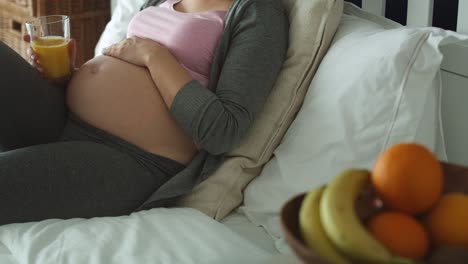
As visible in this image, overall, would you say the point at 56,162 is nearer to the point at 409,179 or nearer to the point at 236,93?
the point at 236,93

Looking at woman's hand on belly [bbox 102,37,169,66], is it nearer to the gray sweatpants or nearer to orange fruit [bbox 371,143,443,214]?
the gray sweatpants

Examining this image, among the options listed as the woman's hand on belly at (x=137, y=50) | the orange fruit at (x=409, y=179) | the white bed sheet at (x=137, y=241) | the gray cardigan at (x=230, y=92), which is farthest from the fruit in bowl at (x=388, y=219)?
the woman's hand on belly at (x=137, y=50)

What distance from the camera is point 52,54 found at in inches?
57.4

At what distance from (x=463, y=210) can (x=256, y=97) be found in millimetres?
740

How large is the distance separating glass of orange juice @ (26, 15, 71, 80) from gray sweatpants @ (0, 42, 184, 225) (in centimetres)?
4

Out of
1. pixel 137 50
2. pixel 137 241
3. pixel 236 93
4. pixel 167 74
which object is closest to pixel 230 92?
pixel 236 93

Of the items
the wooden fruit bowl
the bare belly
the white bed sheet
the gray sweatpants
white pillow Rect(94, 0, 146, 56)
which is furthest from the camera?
white pillow Rect(94, 0, 146, 56)

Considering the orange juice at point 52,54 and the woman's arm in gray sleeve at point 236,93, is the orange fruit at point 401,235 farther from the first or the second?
the orange juice at point 52,54

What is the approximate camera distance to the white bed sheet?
1.11 meters

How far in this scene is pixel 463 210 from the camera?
25.4 inches

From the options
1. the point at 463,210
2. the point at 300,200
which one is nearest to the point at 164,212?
the point at 300,200

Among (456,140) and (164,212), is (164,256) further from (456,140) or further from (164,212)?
(456,140)

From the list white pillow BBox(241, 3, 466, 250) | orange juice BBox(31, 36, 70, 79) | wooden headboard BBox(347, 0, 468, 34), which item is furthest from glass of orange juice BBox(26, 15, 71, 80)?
wooden headboard BBox(347, 0, 468, 34)

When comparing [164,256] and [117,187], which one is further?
[117,187]
